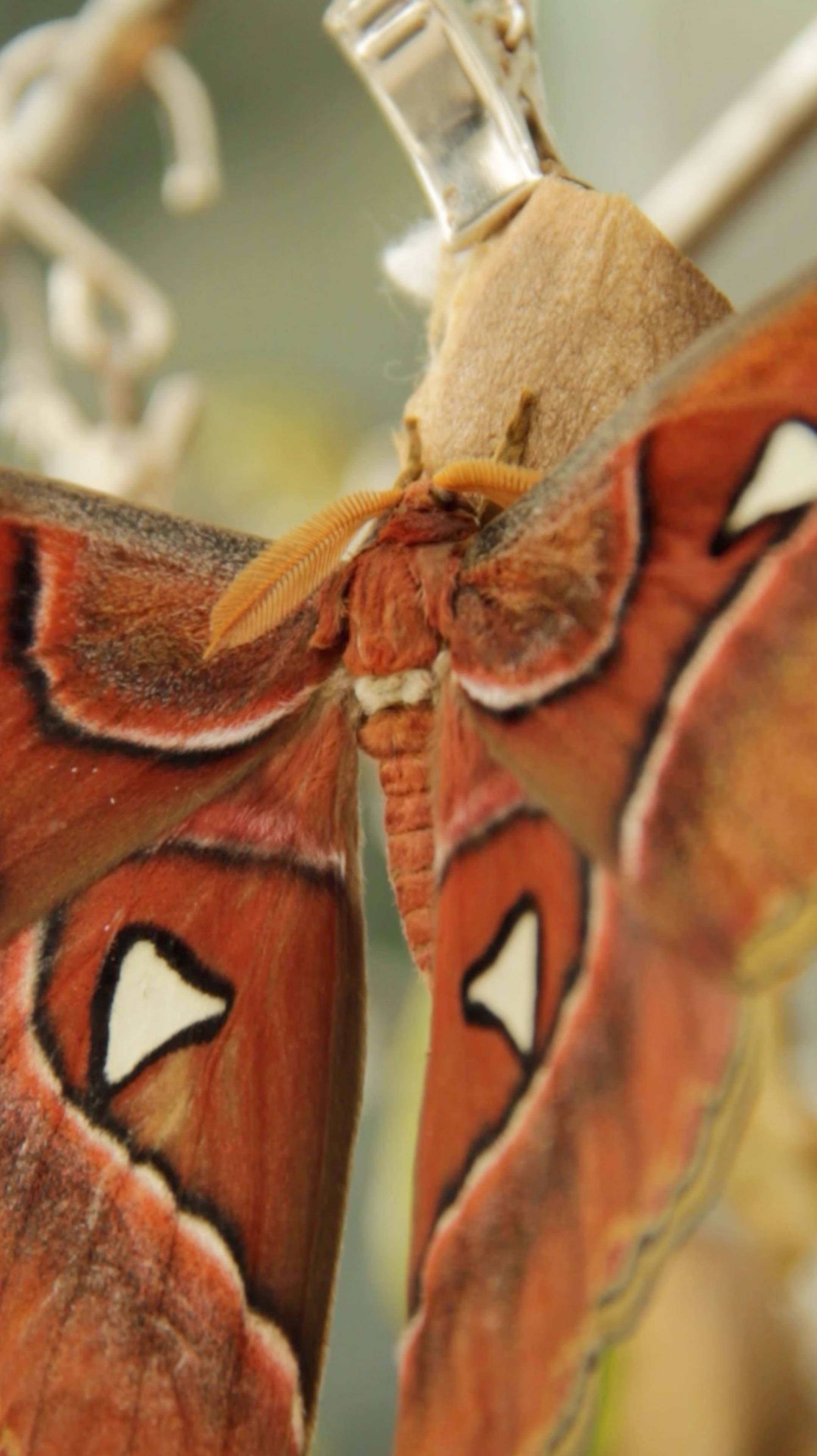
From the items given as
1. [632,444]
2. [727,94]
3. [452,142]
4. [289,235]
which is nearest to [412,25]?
[452,142]

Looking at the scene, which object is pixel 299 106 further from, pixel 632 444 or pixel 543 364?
pixel 632 444

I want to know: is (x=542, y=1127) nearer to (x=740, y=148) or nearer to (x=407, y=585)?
(x=407, y=585)

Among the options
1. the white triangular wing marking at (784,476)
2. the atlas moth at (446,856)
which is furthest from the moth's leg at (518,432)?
the white triangular wing marking at (784,476)

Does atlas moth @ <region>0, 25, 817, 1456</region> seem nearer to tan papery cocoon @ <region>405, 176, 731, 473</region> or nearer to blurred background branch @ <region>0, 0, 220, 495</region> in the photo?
tan papery cocoon @ <region>405, 176, 731, 473</region>

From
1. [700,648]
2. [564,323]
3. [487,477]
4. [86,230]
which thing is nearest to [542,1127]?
[700,648]

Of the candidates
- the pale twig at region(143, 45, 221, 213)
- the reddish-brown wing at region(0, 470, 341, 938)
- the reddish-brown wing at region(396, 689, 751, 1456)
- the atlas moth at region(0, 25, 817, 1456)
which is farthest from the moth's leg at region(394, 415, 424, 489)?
the pale twig at region(143, 45, 221, 213)

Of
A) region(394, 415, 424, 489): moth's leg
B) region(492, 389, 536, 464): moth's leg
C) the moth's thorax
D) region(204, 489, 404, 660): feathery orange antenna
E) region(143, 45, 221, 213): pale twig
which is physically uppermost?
region(143, 45, 221, 213): pale twig

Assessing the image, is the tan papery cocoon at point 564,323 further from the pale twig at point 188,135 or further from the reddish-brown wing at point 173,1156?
the pale twig at point 188,135

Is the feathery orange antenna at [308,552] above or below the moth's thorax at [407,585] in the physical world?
above
